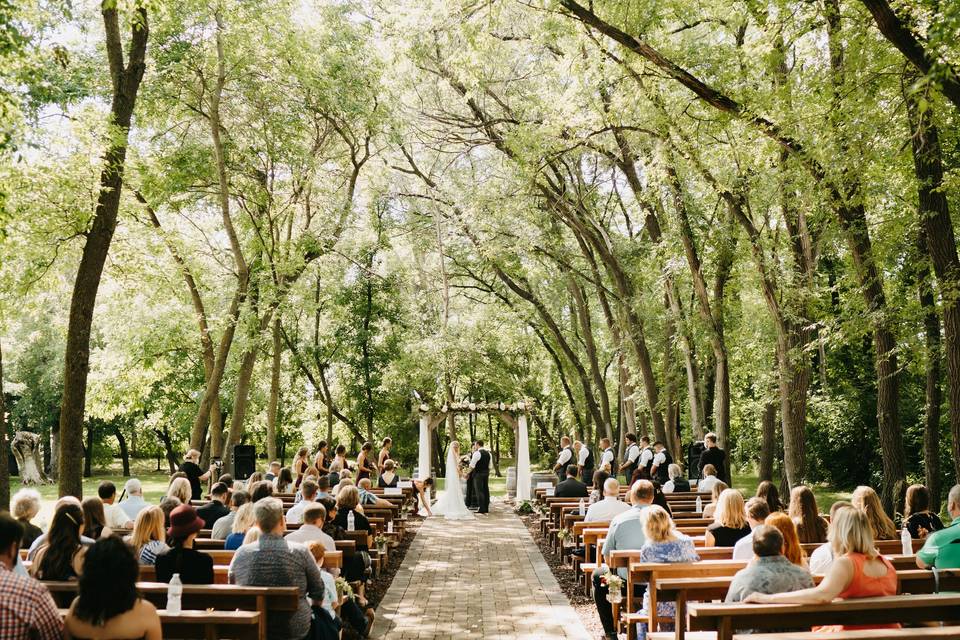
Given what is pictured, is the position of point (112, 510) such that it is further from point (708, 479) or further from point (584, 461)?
point (584, 461)

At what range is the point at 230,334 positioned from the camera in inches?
701

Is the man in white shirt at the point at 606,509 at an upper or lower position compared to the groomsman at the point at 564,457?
lower

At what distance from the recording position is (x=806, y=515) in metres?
6.53

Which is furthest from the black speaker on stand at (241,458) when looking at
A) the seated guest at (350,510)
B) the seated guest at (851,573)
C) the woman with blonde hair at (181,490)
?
the seated guest at (851,573)

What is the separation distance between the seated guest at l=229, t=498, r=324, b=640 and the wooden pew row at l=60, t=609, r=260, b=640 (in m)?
0.43

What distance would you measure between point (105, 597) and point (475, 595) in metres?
6.36

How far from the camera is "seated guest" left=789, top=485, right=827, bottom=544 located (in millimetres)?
6488

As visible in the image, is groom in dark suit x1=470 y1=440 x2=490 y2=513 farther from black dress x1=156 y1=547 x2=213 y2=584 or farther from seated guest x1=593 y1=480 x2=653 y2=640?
black dress x1=156 y1=547 x2=213 y2=584

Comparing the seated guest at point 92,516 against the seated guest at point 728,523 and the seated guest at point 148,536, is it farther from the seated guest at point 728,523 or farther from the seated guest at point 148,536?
the seated guest at point 728,523

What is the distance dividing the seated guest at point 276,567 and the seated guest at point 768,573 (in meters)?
2.73

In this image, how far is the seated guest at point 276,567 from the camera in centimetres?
529

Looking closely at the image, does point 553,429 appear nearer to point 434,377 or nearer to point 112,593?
point 434,377

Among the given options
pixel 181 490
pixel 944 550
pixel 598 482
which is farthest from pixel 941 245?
pixel 181 490

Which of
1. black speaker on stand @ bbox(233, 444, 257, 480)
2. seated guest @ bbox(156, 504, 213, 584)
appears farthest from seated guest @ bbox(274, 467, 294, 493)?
black speaker on stand @ bbox(233, 444, 257, 480)
